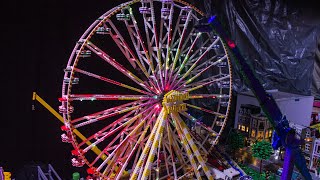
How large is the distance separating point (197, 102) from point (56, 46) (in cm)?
517

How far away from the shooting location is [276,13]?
40.7ft

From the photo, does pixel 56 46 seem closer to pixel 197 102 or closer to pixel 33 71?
pixel 33 71

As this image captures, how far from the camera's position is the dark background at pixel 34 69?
24.5 feet

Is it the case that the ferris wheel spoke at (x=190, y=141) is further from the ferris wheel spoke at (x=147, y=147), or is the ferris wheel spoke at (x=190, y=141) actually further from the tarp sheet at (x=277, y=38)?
the tarp sheet at (x=277, y=38)

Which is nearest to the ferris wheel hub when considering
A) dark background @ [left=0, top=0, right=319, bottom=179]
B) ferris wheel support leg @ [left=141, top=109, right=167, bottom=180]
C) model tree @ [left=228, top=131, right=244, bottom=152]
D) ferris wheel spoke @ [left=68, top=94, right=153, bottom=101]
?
ferris wheel support leg @ [left=141, top=109, right=167, bottom=180]

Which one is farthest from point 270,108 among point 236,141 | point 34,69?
point 34,69

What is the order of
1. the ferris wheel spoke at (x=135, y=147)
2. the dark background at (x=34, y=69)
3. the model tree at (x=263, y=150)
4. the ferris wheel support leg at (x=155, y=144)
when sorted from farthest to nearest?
the model tree at (x=263, y=150)
the dark background at (x=34, y=69)
the ferris wheel spoke at (x=135, y=147)
the ferris wheel support leg at (x=155, y=144)

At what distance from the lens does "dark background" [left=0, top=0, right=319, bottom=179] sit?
7477 millimetres

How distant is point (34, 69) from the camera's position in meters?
7.86

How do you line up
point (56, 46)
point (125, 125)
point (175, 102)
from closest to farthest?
1. point (175, 102)
2. point (125, 125)
3. point (56, 46)

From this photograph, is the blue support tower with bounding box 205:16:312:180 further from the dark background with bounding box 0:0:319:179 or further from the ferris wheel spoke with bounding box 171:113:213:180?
the dark background with bounding box 0:0:319:179

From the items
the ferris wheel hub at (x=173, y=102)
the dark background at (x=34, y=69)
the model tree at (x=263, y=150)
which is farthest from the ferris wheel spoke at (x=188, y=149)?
the dark background at (x=34, y=69)

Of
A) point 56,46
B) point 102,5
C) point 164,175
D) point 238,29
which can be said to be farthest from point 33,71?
point 238,29

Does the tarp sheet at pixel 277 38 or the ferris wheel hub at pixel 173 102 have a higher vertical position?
the tarp sheet at pixel 277 38
